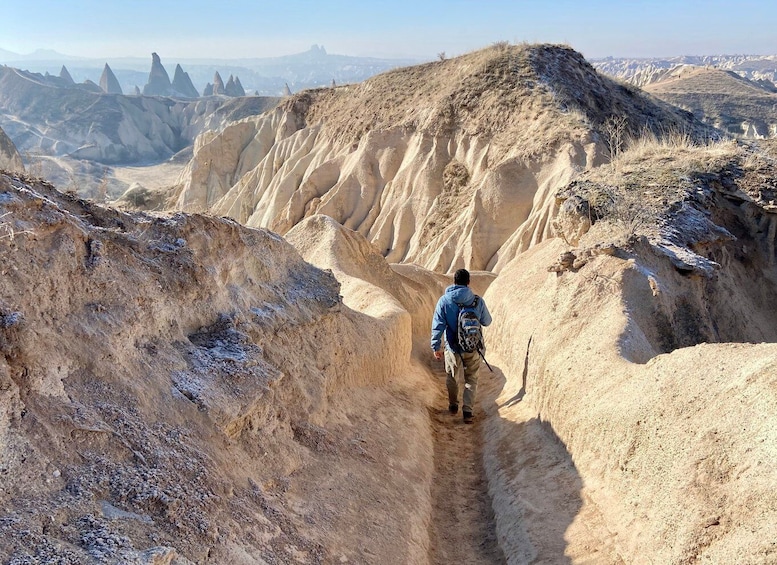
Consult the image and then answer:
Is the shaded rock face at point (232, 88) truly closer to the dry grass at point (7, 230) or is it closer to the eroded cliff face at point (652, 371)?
the eroded cliff face at point (652, 371)

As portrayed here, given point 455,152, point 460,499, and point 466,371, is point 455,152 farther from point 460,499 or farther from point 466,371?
point 460,499

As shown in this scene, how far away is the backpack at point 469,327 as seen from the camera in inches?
269

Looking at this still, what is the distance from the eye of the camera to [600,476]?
16.1ft

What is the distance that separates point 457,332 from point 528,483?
1.99 meters

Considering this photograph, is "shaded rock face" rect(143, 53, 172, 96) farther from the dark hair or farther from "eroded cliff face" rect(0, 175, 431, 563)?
"eroded cliff face" rect(0, 175, 431, 563)

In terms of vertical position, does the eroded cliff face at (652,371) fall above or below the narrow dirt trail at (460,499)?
above

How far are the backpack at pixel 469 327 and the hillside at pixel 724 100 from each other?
39.1 metres

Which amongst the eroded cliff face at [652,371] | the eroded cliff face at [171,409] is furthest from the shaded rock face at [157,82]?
the eroded cliff face at [171,409]

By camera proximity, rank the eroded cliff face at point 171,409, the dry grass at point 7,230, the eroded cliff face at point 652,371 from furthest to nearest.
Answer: the eroded cliff face at point 652,371 < the dry grass at point 7,230 < the eroded cliff face at point 171,409

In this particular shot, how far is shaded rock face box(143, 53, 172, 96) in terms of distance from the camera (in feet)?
397

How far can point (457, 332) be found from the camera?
274 inches

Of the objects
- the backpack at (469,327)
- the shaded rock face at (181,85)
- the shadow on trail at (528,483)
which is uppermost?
the shaded rock face at (181,85)

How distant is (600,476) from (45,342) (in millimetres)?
4154

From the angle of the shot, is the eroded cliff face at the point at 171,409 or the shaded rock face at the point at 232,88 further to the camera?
the shaded rock face at the point at 232,88
